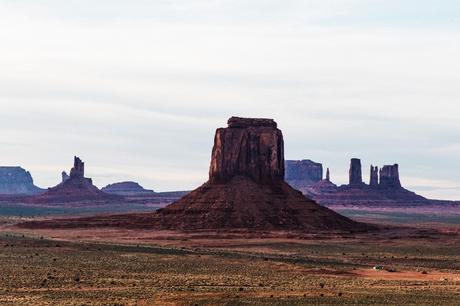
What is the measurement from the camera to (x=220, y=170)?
6107 inches

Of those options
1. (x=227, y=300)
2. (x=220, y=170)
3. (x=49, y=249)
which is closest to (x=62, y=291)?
(x=227, y=300)

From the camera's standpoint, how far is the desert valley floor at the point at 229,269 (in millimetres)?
56906

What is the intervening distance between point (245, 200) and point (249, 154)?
10.0 meters

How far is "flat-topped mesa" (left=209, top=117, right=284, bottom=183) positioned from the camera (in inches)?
6038

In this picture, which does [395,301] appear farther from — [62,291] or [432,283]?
[62,291]

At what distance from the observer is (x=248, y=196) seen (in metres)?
148

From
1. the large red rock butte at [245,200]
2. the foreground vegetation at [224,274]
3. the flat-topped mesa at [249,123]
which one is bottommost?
the foreground vegetation at [224,274]

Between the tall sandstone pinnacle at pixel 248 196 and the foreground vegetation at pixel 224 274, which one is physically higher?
the tall sandstone pinnacle at pixel 248 196

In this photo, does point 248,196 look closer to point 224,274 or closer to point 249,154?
point 249,154

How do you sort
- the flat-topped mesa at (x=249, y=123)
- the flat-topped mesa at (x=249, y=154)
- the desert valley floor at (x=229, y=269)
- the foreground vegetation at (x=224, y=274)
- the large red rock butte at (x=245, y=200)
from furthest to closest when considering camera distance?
the flat-topped mesa at (x=249, y=123) < the flat-topped mesa at (x=249, y=154) < the large red rock butte at (x=245, y=200) < the desert valley floor at (x=229, y=269) < the foreground vegetation at (x=224, y=274)

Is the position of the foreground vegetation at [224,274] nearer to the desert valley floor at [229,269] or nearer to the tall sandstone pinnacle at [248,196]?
the desert valley floor at [229,269]

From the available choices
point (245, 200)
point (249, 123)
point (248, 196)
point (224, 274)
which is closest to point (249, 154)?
point (249, 123)

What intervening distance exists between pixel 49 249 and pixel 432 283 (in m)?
49.6

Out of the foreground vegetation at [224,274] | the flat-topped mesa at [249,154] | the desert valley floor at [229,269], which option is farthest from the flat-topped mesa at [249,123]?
the foreground vegetation at [224,274]
